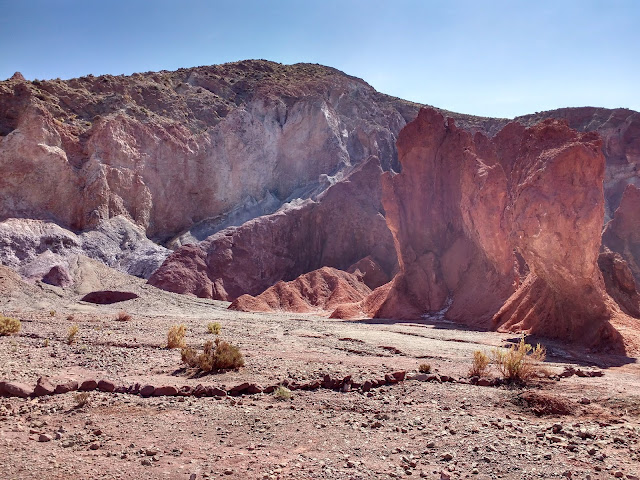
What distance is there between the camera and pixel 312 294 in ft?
150

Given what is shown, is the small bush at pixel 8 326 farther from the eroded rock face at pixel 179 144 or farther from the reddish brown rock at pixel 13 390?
the eroded rock face at pixel 179 144

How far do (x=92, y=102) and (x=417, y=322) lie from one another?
4452cm

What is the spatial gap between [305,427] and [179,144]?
5576 centimetres

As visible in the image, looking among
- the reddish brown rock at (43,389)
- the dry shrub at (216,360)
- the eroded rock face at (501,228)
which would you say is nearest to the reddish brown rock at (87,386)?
the reddish brown rock at (43,389)

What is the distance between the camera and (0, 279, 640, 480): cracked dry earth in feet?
20.7

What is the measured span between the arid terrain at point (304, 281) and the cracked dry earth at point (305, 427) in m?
0.05

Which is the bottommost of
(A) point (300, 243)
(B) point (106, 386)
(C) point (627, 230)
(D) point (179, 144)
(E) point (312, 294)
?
(E) point (312, 294)

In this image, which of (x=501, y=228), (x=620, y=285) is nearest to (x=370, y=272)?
(x=501, y=228)

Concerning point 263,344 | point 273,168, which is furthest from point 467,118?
point 263,344

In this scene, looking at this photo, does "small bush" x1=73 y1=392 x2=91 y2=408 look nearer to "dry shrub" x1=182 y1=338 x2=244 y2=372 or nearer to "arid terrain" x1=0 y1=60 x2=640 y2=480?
"arid terrain" x1=0 y1=60 x2=640 y2=480

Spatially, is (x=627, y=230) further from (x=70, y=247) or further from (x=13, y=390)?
(x=70, y=247)

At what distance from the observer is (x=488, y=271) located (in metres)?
32.0

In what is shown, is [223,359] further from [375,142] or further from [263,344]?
[375,142]

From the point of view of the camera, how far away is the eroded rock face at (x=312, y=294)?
42.2 m
